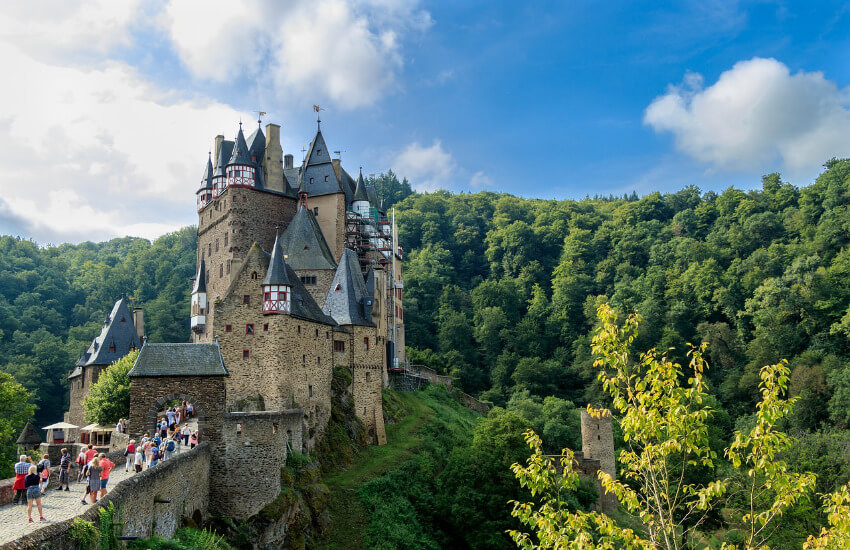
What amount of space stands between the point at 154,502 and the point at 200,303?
33259mm

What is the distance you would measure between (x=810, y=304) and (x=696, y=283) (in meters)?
→ 12.6

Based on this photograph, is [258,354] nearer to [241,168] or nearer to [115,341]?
[241,168]

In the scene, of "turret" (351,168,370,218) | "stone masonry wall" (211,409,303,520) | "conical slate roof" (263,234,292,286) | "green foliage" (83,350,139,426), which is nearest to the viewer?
"stone masonry wall" (211,409,303,520)

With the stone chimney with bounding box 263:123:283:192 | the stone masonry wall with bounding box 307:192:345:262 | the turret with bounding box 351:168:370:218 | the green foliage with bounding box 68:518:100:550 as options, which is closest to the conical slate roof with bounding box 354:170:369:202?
the turret with bounding box 351:168:370:218

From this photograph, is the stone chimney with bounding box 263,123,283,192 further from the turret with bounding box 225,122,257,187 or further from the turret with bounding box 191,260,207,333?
the turret with bounding box 191,260,207,333

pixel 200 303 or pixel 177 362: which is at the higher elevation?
pixel 200 303

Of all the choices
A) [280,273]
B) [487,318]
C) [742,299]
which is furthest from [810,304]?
[280,273]

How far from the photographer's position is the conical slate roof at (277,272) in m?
35.8

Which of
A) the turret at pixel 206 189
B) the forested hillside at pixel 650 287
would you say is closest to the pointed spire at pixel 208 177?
the turret at pixel 206 189

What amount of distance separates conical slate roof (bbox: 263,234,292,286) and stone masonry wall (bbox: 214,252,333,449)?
0.49 metres

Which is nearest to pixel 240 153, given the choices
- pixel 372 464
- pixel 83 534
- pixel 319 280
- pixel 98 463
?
pixel 319 280

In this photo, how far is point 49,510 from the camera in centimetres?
1669

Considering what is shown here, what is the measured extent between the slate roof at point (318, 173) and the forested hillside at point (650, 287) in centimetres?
2265

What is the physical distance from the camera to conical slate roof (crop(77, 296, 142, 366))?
168 ft
